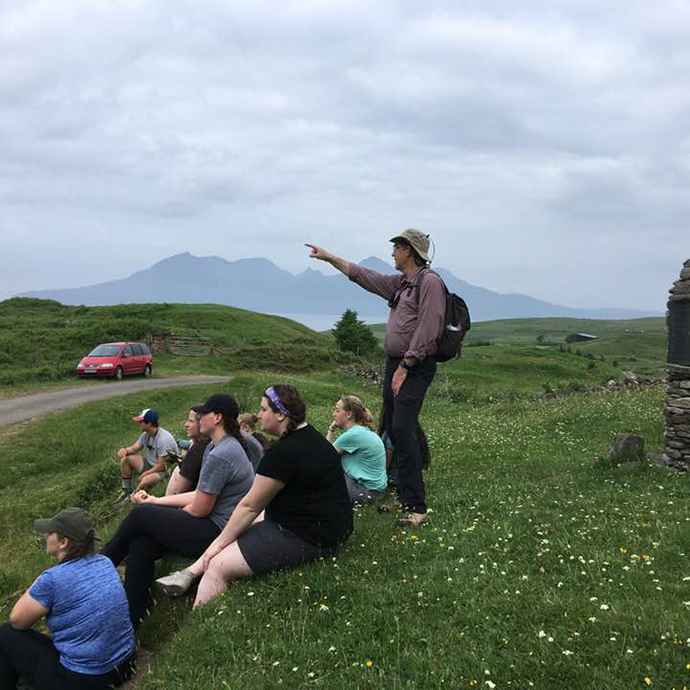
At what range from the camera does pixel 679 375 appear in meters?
12.0

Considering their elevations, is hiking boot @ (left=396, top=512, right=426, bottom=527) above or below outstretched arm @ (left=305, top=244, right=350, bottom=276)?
below

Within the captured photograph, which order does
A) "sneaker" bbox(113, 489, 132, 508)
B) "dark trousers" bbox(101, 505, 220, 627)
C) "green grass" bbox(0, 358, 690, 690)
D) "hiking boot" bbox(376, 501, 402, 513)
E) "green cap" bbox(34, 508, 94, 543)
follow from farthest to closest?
"sneaker" bbox(113, 489, 132, 508) → "hiking boot" bbox(376, 501, 402, 513) → "dark trousers" bbox(101, 505, 220, 627) → "green cap" bbox(34, 508, 94, 543) → "green grass" bbox(0, 358, 690, 690)

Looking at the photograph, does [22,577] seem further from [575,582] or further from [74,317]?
[74,317]

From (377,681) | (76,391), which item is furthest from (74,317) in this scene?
(377,681)

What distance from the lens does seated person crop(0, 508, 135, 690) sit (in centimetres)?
538

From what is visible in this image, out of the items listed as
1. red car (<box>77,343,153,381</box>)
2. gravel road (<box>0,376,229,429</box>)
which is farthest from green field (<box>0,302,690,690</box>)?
red car (<box>77,343,153,381</box>)

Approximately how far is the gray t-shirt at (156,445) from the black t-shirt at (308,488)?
24.8 feet

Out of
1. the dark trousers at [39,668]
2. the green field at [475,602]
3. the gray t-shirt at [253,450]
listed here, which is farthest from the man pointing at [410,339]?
the dark trousers at [39,668]

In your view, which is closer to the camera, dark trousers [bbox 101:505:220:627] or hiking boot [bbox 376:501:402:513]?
dark trousers [bbox 101:505:220:627]

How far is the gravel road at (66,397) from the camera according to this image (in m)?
24.8

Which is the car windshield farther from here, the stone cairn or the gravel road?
the stone cairn

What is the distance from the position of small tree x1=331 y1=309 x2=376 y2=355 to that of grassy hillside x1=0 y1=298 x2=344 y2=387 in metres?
3.39

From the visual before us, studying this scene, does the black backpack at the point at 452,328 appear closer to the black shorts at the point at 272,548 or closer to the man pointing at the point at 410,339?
the man pointing at the point at 410,339

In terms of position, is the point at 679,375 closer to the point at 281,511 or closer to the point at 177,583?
the point at 281,511
